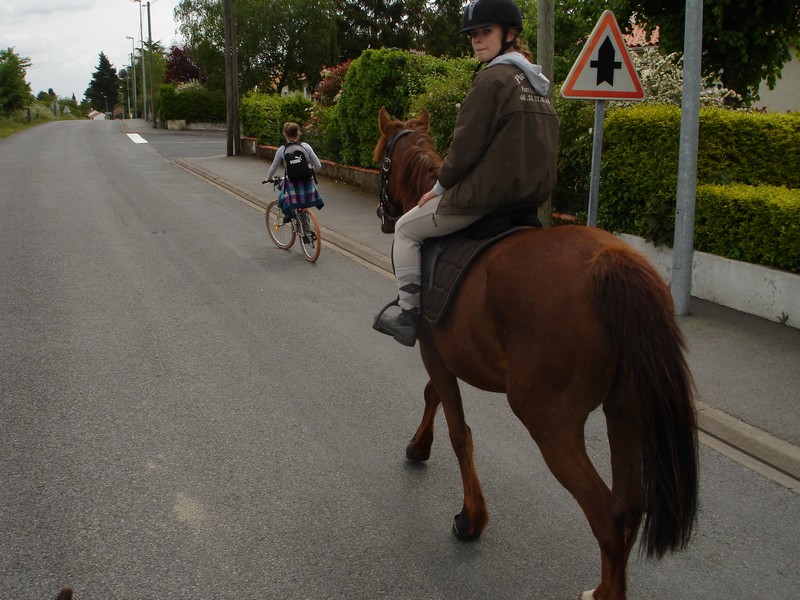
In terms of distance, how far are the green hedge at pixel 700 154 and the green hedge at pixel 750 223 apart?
16.7 inches

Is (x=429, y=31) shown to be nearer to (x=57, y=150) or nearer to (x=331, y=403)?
(x=57, y=150)

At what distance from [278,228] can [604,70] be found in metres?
6.35

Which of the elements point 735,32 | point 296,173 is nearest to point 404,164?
point 296,173

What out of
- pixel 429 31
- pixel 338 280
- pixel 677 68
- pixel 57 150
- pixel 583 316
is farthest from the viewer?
pixel 429 31

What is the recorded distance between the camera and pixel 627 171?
952cm

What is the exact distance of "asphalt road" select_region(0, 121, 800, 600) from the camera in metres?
3.84

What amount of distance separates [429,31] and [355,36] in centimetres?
482

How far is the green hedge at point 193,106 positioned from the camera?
56562mm

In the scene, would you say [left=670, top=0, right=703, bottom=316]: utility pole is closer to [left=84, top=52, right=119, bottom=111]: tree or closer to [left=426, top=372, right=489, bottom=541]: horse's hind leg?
[left=426, top=372, right=489, bottom=541]: horse's hind leg

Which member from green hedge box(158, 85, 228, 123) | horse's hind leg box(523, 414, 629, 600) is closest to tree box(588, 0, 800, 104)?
horse's hind leg box(523, 414, 629, 600)

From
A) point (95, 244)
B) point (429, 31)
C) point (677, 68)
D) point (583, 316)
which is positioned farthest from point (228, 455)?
point (429, 31)

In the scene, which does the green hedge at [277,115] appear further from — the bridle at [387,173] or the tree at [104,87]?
the tree at [104,87]

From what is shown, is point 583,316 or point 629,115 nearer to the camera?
point 583,316

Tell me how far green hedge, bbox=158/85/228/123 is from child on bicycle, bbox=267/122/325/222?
47.5 m
